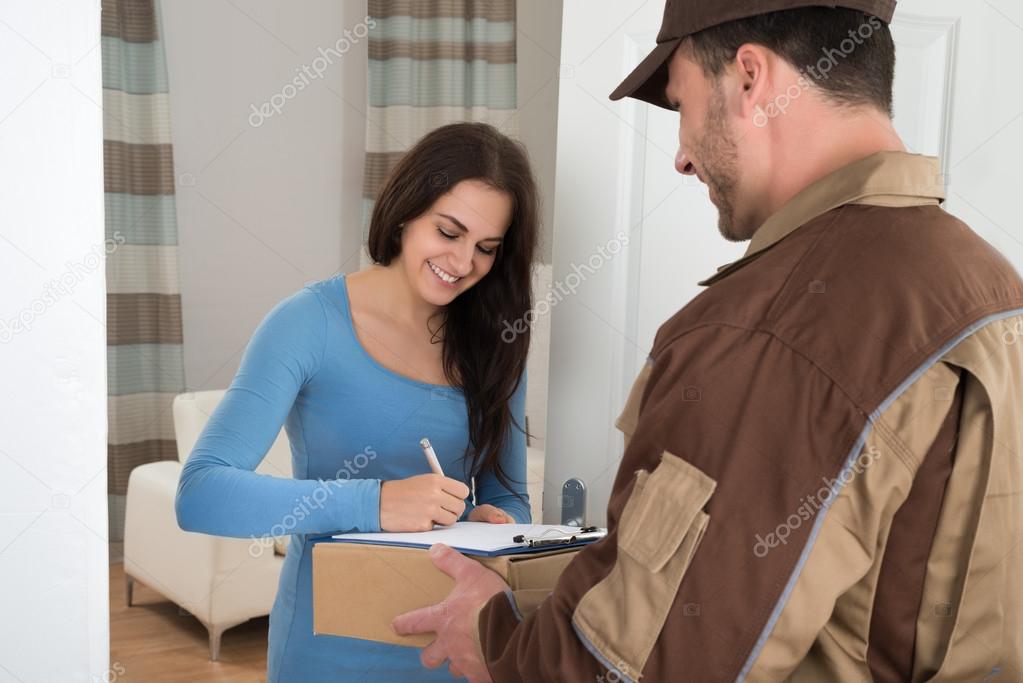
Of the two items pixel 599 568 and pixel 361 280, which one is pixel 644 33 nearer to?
pixel 361 280

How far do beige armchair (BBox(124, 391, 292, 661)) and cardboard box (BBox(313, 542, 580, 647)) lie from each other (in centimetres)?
194

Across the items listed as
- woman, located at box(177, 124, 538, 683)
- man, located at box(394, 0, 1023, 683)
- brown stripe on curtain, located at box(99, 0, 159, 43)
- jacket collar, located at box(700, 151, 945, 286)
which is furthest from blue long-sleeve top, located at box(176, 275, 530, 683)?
brown stripe on curtain, located at box(99, 0, 159, 43)

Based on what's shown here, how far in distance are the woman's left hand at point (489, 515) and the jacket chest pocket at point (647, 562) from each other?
60cm

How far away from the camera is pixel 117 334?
12.7 ft

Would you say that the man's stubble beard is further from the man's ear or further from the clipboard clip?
the clipboard clip

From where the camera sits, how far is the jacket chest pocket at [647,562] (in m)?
0.76

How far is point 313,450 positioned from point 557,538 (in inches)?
18.0

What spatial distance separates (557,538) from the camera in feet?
3.63

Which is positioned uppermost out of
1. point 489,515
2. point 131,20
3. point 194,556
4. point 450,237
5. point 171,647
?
point 131,20

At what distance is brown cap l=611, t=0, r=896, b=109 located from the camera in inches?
33.2

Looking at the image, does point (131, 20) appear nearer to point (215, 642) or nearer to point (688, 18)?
point (215, 642)

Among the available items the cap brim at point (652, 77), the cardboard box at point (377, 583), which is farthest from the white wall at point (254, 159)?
the cap brim at point (652, 77)

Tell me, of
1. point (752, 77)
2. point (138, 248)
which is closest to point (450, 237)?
point (752, 77)

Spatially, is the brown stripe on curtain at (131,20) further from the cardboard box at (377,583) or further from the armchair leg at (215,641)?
the cardboard box at (377,583)
